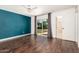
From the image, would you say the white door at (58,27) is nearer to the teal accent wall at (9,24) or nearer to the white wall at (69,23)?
the white wall at (69,23)

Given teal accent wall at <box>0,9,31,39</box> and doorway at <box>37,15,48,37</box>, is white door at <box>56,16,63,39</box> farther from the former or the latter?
teal accent wall at <box>0,9,31,39</box>

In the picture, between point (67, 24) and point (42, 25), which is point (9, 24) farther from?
point (67, 24)

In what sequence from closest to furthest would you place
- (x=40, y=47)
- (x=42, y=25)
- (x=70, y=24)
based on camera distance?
1. (x=40, y=47)
2. (x=70, y=24)
3. (x=42, y=25)

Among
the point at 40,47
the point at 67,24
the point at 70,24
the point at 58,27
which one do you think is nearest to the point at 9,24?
the point at 40,47

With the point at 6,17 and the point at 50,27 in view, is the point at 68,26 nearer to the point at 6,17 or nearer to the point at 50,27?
the point at 50,27

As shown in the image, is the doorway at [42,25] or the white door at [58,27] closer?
the white door at [58,27]

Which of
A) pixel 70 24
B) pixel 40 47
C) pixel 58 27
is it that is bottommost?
pixel 40 47

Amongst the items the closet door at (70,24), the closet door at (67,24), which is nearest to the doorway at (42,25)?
the closet door at (67,24)

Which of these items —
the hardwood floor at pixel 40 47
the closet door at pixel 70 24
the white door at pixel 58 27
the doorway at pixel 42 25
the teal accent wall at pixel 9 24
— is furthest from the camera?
the doorway at pixel 42 25

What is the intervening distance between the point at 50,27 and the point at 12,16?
8.53 ft

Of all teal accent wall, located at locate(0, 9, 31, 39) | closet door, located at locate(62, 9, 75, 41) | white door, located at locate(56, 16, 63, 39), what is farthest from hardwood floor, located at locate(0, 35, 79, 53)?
white door, located at locate(56, 16, 63, 39)

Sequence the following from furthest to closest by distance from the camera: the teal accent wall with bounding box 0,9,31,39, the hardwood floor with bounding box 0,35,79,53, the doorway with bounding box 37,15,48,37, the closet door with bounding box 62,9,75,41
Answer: the doorway with bounding box 37,15,48,37, the teal accent wall with bounding box 0,9,31,39, the closet door with bounding box 62,9,75,41, the hardwood floor with bounding box 0,35,79,53

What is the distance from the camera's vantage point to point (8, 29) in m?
5.88
